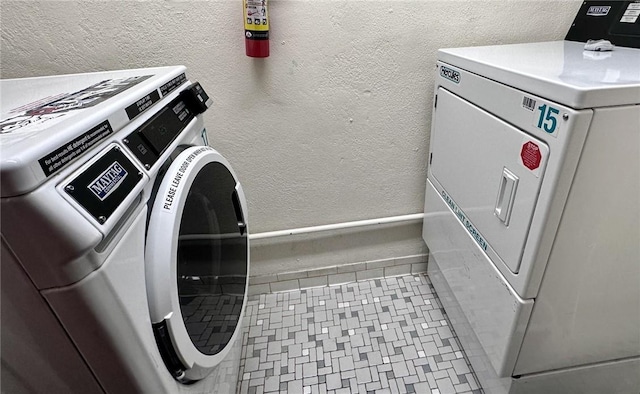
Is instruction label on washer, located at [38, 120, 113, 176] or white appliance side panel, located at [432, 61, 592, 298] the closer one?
instruction label on washer, located at [38, 120, 113, 176]

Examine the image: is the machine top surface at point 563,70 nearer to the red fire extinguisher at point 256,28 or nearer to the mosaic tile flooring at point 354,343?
the red fire extinguisher at point 256,28

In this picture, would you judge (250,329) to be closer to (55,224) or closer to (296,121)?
(296,121)

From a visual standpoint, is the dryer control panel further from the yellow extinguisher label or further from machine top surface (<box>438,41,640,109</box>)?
the yellow extinguisher label

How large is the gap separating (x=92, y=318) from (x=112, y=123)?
0.28 m

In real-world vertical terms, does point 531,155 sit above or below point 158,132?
below

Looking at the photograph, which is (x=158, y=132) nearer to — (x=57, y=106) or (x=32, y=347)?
(x=57, y=106)

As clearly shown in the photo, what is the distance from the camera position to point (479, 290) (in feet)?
3.26

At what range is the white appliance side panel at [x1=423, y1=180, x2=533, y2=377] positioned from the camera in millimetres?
848

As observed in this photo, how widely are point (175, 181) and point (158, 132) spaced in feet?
0.34

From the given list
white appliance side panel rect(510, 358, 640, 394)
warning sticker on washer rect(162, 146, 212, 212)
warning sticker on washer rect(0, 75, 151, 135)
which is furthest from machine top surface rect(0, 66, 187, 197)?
white appliance side panel rect(510, 358, 640, 394)

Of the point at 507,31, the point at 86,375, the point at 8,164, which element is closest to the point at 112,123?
the point at 8,164

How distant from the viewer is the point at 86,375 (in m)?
0.48

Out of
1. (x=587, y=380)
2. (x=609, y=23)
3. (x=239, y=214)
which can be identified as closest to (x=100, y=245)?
(x=239, y=214)

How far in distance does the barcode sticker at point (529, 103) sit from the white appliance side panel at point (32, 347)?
0.87 m
